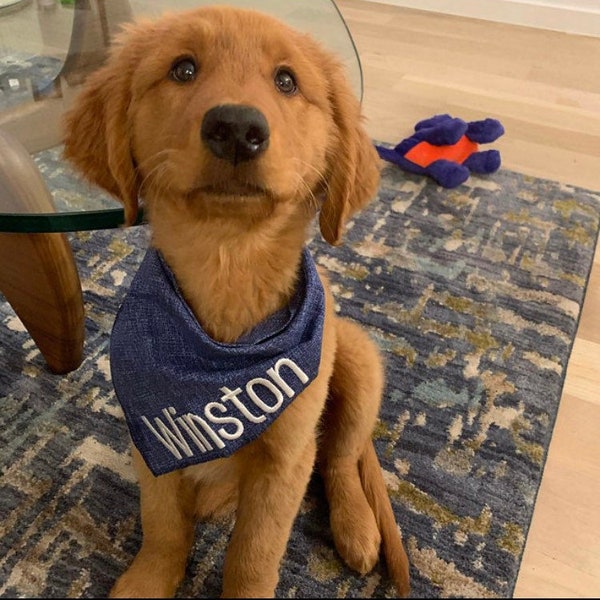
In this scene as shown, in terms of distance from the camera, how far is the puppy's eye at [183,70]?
910 mm

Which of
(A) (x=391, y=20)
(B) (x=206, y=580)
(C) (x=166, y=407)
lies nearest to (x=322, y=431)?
(C) (x=166, y=407)

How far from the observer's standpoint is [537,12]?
426 cm

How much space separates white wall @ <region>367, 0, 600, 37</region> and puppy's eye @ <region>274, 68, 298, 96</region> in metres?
3.92

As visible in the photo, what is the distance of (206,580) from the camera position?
1.89 ft

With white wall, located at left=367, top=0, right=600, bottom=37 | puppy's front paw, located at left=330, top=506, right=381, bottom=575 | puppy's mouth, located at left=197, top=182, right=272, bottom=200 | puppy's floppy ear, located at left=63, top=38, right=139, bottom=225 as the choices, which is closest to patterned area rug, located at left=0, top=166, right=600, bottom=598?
puppy's front paw, located at left=330, top=506, right=381, bottom=575

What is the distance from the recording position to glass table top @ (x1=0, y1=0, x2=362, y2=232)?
1.24 meters

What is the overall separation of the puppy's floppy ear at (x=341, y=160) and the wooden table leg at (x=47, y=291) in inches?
27.3

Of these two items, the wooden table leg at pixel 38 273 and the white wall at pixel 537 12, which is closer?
the wooden table leg at pixel 38 273

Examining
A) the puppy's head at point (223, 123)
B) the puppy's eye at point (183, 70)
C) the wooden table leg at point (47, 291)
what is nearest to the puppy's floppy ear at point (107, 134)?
the puppy's head at point (223, 123)

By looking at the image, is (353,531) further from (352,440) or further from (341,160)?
(341,160)

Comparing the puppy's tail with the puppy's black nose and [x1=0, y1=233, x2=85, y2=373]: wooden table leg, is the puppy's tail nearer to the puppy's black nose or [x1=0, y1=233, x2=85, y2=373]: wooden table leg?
the puppy's black nose

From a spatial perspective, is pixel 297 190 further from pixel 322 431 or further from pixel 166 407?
pixel 322 431

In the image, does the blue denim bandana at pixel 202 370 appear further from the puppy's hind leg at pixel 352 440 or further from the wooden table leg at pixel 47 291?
the wooden table leg at pixel 47 291

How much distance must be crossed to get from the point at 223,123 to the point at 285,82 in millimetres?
244
